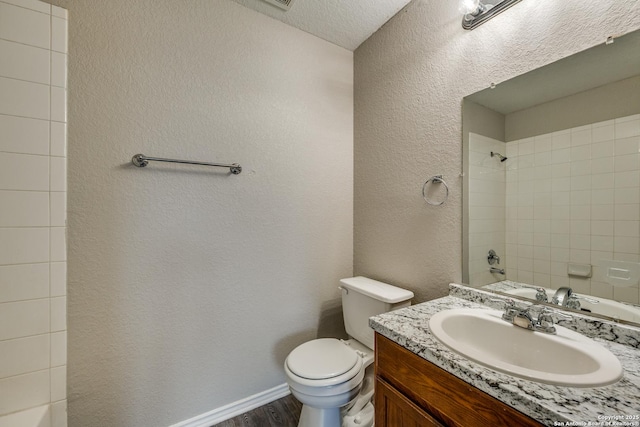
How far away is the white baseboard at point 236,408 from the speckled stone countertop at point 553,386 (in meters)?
1.05

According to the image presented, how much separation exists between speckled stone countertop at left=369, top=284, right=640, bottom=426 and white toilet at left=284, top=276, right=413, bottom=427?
41 centimetres

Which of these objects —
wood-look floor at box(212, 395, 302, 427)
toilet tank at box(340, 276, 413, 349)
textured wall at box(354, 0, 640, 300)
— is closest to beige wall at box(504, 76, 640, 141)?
textured wall at box(354, 0, 640, 300)

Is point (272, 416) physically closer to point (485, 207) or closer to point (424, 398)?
point (424, 398)

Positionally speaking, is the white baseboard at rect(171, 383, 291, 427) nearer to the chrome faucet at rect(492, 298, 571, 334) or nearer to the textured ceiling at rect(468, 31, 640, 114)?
the chrome faucet at rect(492, 298, 571, 334)

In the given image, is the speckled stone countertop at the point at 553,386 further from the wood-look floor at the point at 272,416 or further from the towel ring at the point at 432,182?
the wood-look floor at the point at 272,416

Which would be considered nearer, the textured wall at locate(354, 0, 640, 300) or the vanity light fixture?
the textured wall at locate(354, 0, 640, 300)

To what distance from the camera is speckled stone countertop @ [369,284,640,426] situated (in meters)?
0.47

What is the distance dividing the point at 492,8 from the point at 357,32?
2.69ft

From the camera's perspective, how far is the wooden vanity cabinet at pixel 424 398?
22.6 inches

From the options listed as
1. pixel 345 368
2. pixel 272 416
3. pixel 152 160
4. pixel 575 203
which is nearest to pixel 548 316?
pixel 575 203


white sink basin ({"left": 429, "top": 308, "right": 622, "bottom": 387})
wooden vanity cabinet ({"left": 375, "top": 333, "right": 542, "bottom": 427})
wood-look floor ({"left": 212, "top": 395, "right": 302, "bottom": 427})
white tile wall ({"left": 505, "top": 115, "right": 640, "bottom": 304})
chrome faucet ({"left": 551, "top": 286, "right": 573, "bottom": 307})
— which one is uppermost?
white tile wall ({"left": 505, "top": 115, "right": 640, "bottom": 304})

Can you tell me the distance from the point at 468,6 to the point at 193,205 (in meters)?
1.58

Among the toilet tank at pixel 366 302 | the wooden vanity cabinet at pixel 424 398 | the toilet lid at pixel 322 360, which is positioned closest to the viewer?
the wooden vanity cabinet at pixel 424 398

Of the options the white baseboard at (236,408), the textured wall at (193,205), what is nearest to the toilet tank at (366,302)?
the textured wall at (193,205)
